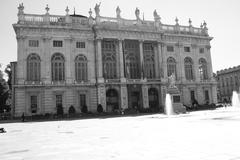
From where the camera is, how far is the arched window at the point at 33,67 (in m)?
41.8

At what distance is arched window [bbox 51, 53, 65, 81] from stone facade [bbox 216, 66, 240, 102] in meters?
58.1

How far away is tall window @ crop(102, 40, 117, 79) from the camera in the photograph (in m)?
46.4

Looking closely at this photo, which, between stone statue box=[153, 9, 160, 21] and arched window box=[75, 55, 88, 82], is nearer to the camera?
arched window box=[75, 55, 88, 82]

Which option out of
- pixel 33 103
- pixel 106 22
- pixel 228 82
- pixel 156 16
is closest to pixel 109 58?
pixel 106 22

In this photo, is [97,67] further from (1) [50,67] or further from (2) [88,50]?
(1) [50,67]

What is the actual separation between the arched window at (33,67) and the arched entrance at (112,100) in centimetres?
1289

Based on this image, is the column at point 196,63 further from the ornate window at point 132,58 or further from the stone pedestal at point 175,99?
the stone pedestal at point 175,99

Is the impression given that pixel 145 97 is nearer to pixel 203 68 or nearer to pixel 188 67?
pixel 188 67

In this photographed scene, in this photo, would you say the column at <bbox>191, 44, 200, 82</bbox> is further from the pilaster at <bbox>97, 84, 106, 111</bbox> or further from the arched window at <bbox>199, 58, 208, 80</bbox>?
the pilaster at <bbox>97, 84, 106, 111</bbox>

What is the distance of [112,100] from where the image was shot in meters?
46.3

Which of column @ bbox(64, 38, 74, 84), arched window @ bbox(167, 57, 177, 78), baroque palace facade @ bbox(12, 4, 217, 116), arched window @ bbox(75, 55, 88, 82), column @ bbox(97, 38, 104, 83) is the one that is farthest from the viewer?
arched window @ bbox(167, 57, 177, 78)

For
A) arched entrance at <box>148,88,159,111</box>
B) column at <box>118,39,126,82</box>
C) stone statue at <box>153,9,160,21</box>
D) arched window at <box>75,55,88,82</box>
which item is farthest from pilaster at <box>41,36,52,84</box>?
stone statue at <box>153,9,160,21</box>

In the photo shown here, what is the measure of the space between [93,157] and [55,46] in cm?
3813

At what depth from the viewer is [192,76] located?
5366cm
